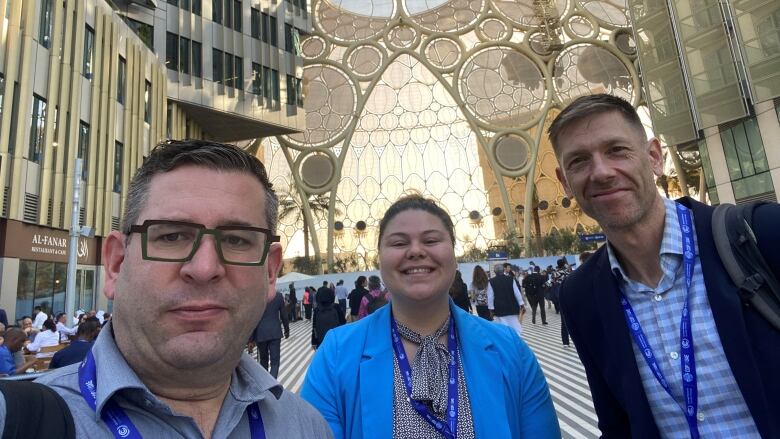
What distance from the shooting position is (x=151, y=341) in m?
1.02

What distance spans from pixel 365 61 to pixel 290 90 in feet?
51.0

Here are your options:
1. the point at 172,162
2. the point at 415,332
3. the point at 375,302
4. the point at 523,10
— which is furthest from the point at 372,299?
the point at 523,10

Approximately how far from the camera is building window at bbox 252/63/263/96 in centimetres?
2527

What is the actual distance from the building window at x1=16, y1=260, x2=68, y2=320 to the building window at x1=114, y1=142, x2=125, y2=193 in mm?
4311

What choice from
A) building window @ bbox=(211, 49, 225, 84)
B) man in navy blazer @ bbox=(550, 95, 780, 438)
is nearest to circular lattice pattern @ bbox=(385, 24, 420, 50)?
building window @ bbox=(211, 49, 225, 84)

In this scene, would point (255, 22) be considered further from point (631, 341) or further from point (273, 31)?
point (631, 341)

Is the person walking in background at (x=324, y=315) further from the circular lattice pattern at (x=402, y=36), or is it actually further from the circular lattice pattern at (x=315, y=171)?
the circular lattice pattern at (x=402, y=36)

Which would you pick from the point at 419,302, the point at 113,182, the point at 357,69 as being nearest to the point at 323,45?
the point at 357,69

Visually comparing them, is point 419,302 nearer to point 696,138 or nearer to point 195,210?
point 195,210

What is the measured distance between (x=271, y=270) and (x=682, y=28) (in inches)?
1023

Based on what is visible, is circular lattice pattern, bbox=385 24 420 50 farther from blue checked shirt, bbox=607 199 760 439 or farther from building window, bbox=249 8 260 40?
blue checked shirt, bbox=607 199 760 439

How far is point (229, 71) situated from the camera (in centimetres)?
2417

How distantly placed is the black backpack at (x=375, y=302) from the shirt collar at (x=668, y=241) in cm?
563

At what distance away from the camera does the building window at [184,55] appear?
22.5 meters
